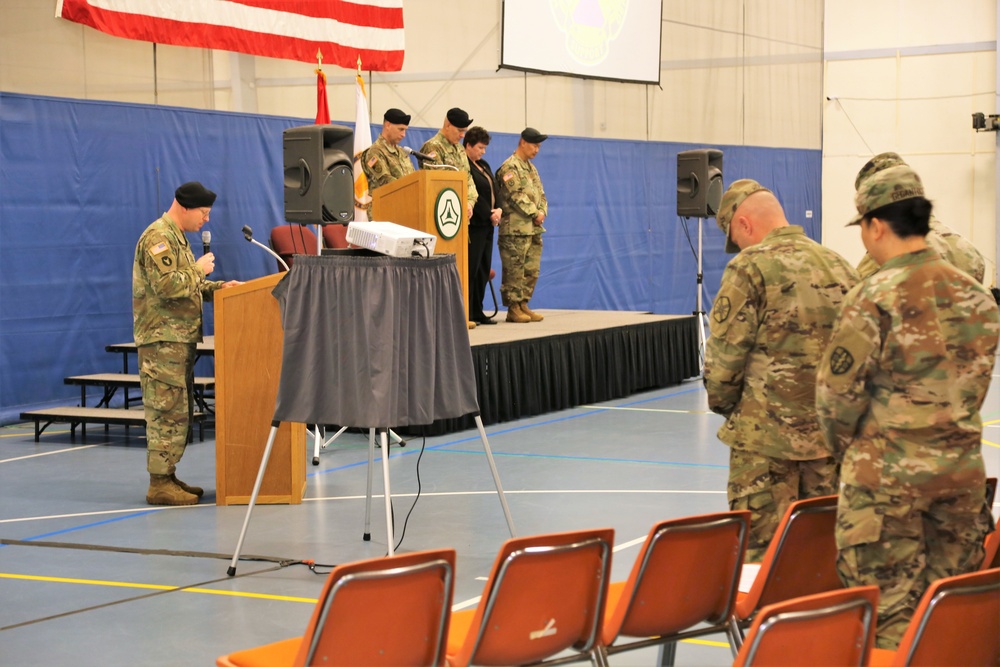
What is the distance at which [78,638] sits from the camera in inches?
187

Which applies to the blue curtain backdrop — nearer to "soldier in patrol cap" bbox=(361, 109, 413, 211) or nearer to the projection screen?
"soldier in patrol cap" bbox=(361, 109, 413, 211)

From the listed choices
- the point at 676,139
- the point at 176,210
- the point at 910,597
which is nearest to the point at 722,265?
the point at 676,139

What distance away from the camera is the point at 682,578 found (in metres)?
3.38

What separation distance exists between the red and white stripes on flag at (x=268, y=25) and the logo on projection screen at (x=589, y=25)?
118 inches

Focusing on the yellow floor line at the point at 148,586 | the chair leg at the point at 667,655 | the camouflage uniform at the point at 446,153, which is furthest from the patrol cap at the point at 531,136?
the chair leg at the point at 667,655

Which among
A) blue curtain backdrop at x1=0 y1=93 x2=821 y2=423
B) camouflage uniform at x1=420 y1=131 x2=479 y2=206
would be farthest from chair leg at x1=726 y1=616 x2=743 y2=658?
blue curtain backdrop at x1=0 y1=93 x2=821 y2=423

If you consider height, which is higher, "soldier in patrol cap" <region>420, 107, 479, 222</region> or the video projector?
"soldier in patrol cap" <region>420, 107, 479, 222</region>

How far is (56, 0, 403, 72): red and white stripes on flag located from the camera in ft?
33.5

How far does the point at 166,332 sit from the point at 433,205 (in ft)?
8.92

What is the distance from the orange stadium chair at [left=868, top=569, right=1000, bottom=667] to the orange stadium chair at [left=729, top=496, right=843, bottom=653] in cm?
57

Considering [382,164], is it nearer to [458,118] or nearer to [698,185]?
[458,118]

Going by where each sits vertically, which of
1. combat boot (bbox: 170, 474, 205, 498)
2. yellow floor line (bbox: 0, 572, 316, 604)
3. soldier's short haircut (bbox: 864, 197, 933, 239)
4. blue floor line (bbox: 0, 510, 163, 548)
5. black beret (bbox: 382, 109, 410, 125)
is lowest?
blue floor line (bbox: 0, 510, 163, 548)

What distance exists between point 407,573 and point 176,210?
471 cm

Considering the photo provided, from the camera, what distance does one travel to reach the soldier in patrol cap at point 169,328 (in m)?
6.99
